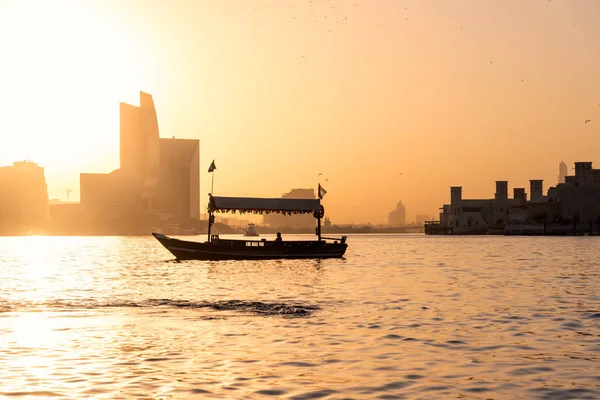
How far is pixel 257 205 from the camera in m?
68.1

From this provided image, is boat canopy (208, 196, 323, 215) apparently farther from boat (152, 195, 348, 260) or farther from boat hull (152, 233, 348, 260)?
boat hull (152, 233, 348, 260)

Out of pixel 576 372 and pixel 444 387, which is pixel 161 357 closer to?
pixel 444 387

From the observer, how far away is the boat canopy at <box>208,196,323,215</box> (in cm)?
6681

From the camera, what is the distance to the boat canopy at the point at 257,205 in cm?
6681

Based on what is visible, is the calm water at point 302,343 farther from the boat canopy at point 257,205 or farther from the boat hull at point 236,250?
the boat canopy at point 257,205

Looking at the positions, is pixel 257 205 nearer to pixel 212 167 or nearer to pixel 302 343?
pixel 212 167

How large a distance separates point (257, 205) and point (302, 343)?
1864 inches

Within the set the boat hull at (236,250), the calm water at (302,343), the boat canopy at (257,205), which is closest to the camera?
the calm water at (302,343)

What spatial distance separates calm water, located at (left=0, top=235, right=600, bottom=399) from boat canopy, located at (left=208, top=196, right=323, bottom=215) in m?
25.4

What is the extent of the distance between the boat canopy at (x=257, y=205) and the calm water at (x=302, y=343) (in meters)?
25.4

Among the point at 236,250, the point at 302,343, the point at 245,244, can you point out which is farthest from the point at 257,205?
the point at 302,343

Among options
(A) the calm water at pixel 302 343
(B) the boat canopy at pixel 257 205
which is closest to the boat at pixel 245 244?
(B) the boat canopy at pixel 257 205

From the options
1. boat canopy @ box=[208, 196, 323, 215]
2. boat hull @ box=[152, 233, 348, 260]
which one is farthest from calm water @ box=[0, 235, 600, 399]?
boat canopy @ box=[208, 196, 323, 215]

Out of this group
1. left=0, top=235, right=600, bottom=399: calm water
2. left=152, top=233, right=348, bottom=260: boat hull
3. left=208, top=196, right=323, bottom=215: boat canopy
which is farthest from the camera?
left=208, top=196, right=323, bottom=215: boat canopy
